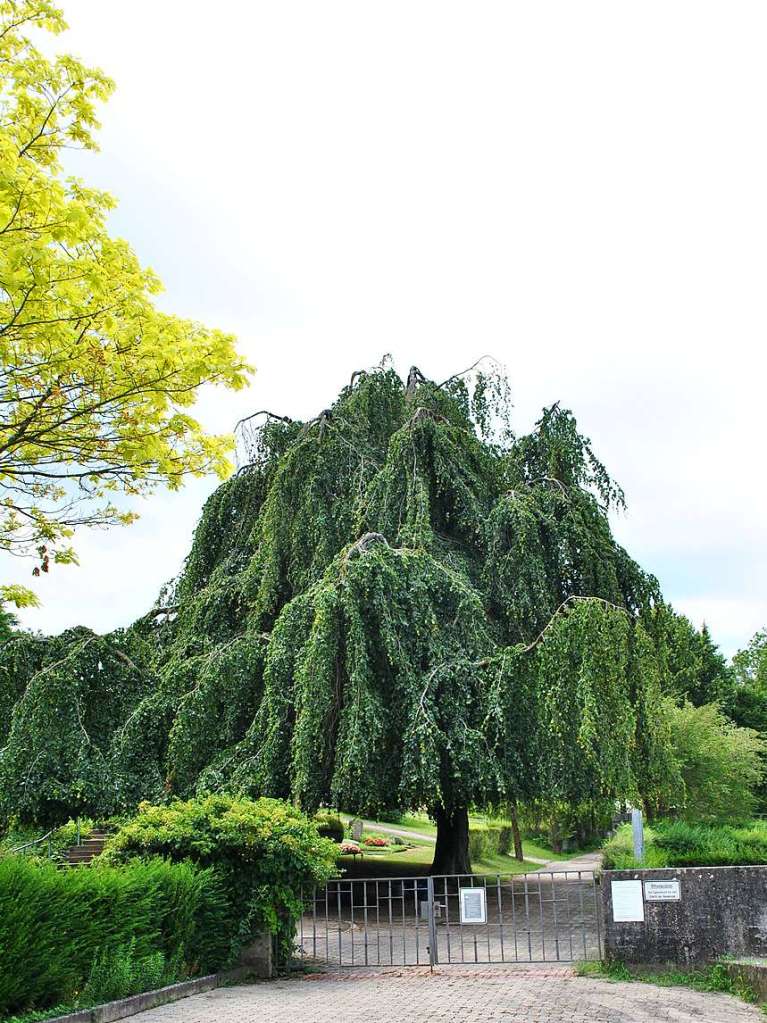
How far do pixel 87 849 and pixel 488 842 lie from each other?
1483 centimetres

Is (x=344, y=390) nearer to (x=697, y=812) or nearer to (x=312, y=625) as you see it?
(x=312, y=625)

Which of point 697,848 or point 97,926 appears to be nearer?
point 97,926

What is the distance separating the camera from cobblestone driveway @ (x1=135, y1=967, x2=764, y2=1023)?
7.13 m

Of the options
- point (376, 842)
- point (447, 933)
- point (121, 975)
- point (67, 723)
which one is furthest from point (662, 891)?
point (376, 842)

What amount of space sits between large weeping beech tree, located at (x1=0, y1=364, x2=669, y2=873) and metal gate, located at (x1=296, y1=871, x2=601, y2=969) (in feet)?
5.27

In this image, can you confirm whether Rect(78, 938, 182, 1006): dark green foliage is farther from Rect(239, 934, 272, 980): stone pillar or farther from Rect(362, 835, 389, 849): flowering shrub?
Rect(362, 835, 389, 849): flowering shrub

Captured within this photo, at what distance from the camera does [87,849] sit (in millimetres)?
15922

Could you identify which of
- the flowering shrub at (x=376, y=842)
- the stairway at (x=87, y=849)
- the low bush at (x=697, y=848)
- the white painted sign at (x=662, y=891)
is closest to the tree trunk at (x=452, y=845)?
the stairway at (x=87, y=849)

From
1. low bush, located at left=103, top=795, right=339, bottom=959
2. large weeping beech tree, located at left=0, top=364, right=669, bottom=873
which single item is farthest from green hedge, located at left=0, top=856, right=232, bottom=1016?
large weeping beech tree, located at left=0, top=364, right=669, bottom=873

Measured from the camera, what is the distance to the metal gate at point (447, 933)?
9789mm

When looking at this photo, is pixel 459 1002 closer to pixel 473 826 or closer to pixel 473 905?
pixel 473 905

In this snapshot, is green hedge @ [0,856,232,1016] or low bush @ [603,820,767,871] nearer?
green hedge @ [0,856,232,1016]

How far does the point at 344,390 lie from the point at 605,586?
7.40 metres

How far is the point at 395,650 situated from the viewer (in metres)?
13.2
